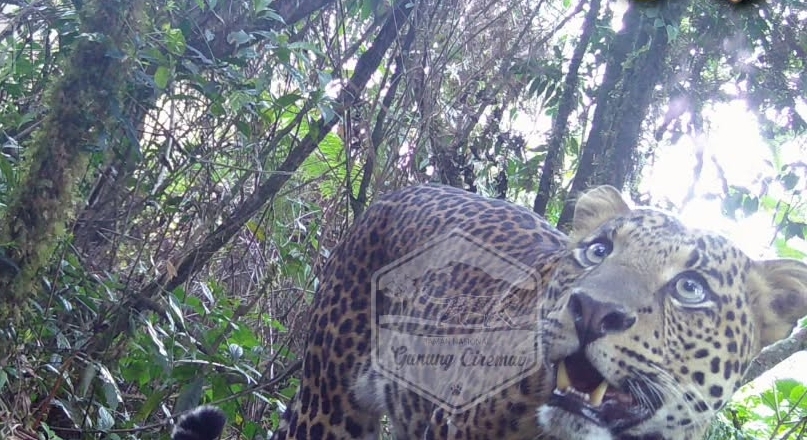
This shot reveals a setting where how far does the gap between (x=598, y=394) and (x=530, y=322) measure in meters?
0.56

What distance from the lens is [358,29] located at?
568 cm

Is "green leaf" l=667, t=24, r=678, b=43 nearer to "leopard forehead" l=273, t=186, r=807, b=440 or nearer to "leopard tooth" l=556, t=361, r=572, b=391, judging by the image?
"leopard forehead" l=273, t=186, r=807, b=440

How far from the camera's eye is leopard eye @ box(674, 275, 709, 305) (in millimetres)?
2621

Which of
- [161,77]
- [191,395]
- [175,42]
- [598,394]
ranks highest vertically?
[175,42]

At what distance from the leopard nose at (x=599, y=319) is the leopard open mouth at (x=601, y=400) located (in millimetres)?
75

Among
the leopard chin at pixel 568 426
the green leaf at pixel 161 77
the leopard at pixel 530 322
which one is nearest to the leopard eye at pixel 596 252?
the leopard at pixel 530 322

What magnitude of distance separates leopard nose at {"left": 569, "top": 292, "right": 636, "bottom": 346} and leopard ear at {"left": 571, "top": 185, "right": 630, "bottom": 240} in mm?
814

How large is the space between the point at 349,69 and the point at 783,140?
8.98ft

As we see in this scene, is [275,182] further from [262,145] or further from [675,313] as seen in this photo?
[675,313]

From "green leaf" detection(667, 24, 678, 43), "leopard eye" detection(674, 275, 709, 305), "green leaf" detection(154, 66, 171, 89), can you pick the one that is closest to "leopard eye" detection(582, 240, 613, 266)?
"leopard eye" detection(674, 275, 709, 305)

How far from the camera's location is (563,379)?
2.60 m

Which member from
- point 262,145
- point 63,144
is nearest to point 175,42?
point 63,144

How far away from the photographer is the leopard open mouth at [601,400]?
2.51 m

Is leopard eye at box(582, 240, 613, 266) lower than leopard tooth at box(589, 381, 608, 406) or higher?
higher
